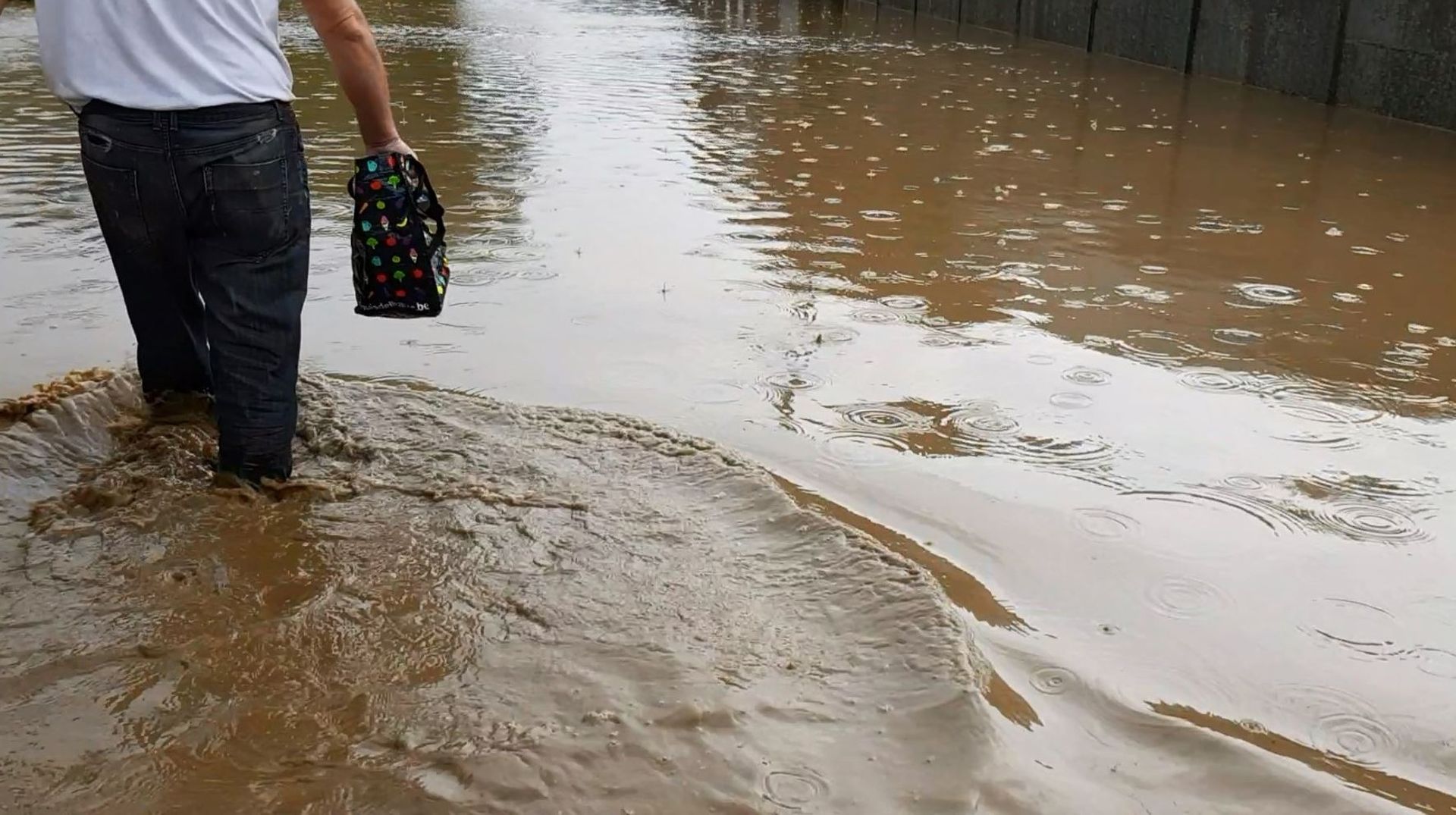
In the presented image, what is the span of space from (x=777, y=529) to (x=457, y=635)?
95 cm

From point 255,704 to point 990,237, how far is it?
4.91m

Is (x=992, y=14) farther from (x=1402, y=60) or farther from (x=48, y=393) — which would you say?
(x=48, y=393)

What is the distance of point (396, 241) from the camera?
3584mm

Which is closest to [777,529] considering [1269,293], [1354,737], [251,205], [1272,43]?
[1354,737]

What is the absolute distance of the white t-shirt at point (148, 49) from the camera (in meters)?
3.04

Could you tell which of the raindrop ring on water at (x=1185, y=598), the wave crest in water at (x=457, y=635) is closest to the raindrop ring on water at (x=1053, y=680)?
the wave crest in water at (x=457, y=635)

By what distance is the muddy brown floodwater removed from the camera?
2.47 m

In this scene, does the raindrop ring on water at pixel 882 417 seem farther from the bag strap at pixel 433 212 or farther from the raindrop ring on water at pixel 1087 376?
the bag strap at pixel 433 212

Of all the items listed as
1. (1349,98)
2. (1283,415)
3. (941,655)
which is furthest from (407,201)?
(1349,98)

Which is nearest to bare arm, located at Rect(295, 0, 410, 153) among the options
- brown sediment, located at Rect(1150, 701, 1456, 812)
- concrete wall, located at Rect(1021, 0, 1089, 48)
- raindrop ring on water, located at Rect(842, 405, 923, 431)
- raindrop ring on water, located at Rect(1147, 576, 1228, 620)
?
raindrop ring on water, located at Rect(842, 405, 923, 431)

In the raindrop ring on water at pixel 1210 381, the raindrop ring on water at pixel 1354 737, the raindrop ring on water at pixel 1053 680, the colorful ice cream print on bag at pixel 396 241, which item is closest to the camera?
the raindrop ring on water at pixel 1354 737

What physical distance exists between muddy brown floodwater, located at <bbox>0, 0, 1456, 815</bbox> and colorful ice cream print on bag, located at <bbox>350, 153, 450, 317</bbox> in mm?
470

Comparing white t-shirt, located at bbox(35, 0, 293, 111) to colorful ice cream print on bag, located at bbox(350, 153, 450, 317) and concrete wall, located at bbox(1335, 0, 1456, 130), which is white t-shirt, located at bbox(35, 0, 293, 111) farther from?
concrete wall, located at bbox(1335, 0, 1456, 130)

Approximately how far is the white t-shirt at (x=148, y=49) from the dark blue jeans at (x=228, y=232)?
47 millimetres
